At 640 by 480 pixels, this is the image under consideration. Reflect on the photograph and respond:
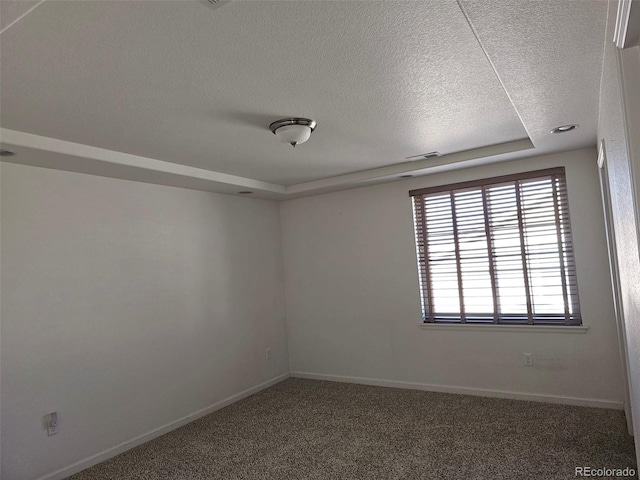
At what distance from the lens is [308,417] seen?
13.2 ft

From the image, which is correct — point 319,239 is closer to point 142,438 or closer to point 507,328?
point 507,328

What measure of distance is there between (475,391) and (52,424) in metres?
3.73

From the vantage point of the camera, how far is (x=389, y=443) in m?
3.32

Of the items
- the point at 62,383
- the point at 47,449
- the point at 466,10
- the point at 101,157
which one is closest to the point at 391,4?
the point at 466,10

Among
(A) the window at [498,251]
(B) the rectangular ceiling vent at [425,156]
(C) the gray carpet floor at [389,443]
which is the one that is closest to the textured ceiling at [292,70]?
(B) the rectangular ceiling vent at [425,156]

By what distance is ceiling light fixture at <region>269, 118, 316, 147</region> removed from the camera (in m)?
2.78

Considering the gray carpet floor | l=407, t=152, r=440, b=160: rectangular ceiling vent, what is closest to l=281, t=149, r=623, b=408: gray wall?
the gray carpet floor

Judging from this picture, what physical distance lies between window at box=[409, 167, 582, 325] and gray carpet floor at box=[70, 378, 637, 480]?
0.89 metres

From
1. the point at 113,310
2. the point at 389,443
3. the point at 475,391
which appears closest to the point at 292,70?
the point at 113,310

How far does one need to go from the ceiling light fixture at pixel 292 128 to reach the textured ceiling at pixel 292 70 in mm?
74

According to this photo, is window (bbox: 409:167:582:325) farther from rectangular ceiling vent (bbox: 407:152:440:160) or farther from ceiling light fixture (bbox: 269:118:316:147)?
ceiling light fixture (bbox: 269:118:316:147)

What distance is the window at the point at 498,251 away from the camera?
3963 mm

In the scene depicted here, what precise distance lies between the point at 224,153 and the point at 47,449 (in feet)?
8.32

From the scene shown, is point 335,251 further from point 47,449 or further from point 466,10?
point 466,10
